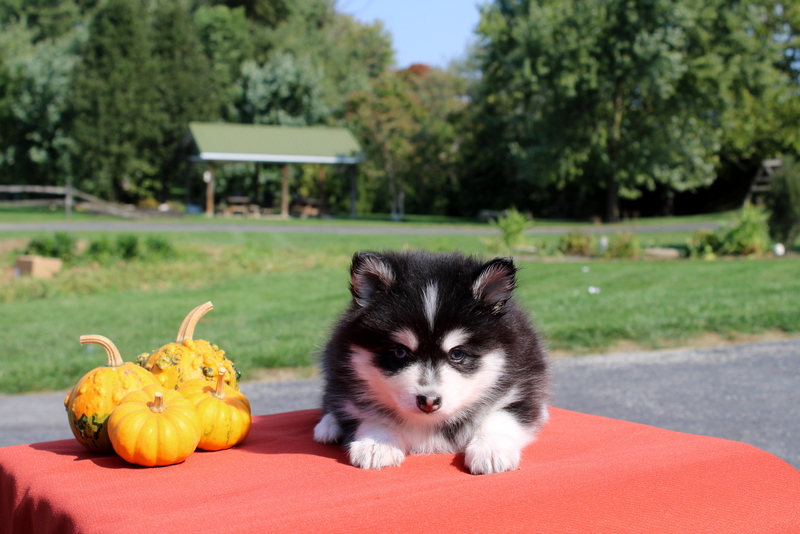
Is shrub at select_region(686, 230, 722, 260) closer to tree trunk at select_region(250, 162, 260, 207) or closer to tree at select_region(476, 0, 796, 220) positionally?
tree at select_region(476, 0, 796, 220)

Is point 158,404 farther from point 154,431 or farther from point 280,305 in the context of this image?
point 280,305

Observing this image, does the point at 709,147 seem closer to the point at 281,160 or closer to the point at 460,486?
the point at 281,160

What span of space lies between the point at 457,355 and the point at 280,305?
1108 centimetres

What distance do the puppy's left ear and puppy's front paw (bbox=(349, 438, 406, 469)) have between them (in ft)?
2.47

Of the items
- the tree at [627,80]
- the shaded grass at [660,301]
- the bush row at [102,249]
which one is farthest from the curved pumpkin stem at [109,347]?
the tree at [627,80]

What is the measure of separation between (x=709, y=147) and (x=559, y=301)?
32.7 metres

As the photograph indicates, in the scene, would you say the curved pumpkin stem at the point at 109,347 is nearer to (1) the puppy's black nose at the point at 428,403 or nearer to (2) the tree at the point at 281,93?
(1) the puppy's black nose at the point at 428,403

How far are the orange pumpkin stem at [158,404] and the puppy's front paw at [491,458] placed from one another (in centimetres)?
134

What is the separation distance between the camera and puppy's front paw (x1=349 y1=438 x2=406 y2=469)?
2.93 m

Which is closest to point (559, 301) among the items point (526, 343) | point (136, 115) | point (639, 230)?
point (526, 343)

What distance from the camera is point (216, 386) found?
11.3 ft

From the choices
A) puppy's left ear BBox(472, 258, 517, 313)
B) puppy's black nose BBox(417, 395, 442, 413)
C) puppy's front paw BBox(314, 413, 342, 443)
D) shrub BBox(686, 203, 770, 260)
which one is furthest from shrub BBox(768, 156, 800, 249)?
puppy's black nose BBox(417, 395, 442, 413)

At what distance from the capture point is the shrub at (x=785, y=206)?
20.8 meters

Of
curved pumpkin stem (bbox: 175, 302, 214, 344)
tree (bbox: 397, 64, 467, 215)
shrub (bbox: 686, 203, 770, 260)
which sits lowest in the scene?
curved pumpkin stem (bbox: 175, 302, 214, 344)
